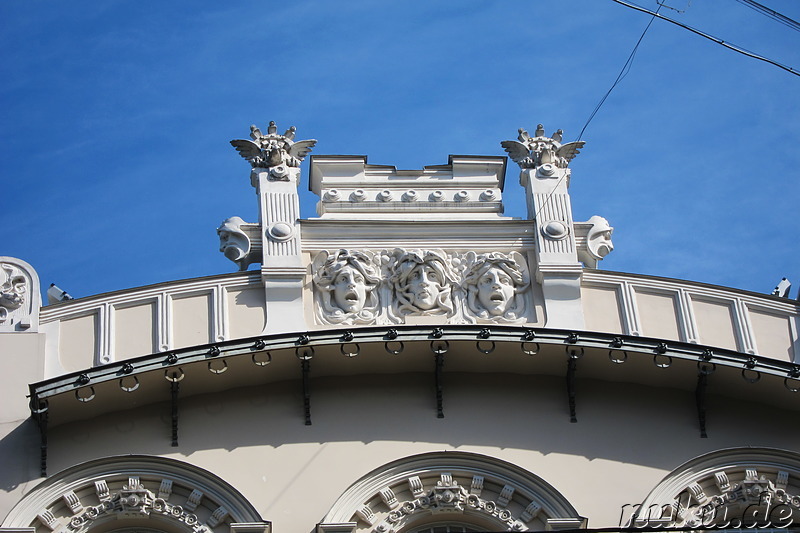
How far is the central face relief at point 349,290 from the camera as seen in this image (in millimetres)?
23062

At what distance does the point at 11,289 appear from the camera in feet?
74.9

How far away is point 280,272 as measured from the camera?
2312cm

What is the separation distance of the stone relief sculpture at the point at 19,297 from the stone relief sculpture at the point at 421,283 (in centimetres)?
425

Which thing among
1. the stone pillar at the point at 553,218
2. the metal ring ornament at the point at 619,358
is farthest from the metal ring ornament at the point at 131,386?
the metal ring ornament at the point at 619,358

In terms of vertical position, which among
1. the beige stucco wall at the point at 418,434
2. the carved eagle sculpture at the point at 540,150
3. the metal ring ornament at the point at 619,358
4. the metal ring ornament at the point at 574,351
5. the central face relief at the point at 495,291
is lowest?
the beige stucco wall at the point at 418,434

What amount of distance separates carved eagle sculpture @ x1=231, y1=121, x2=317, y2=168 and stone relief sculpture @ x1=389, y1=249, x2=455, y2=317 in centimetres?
197

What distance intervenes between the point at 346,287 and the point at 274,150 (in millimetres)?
2287

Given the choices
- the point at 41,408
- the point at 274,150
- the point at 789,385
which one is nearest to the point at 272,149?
the point at 274,150

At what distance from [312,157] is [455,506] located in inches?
205

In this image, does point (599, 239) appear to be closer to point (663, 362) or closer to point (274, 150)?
point (663, 362)

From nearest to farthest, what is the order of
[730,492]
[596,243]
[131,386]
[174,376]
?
[730,492] < [131,386] < [174,376] < [596,243]

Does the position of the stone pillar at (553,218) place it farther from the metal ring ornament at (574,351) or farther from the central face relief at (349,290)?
the central face relief at (349,290)

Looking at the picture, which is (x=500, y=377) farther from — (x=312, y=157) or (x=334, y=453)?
(x=312, y=157)

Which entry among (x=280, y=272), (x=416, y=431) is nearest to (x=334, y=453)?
(x=416, y=431)
